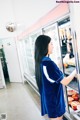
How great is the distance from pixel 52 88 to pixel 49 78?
15 centimetres

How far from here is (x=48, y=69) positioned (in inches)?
84.7

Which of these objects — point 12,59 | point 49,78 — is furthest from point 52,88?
point 12,59

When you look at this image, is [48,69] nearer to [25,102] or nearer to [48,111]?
[48,111]

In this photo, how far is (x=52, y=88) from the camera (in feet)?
7.35

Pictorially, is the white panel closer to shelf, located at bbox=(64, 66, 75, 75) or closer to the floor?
the floor

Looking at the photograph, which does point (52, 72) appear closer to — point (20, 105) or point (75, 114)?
point (75, 114)

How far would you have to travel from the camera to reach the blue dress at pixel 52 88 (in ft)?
7.07

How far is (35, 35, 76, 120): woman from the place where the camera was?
216cm

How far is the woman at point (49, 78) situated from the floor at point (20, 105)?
→ 159 cm

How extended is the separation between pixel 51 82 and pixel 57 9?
1.05 metres

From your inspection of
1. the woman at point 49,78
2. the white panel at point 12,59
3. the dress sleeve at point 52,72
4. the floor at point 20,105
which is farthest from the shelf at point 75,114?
the white panel at point 12,59

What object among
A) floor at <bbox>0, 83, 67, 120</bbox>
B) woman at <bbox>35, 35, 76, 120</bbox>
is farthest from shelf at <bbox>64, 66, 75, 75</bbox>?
floor at <bbox>0, 83, 67, 120</bbox>

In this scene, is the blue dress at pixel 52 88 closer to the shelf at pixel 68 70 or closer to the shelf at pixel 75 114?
the shelf at pixel 75 114

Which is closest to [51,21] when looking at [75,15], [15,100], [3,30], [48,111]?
[75,15]
